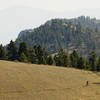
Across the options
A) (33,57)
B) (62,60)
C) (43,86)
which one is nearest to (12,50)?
(33,57)

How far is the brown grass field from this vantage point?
4070 centimetres

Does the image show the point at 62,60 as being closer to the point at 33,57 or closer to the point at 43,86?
the point at 33,57

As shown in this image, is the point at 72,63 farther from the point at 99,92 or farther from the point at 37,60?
the point at 99,92

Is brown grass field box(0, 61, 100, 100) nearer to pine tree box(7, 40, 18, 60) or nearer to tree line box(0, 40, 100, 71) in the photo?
tree line box(0, 40, 100, 71)

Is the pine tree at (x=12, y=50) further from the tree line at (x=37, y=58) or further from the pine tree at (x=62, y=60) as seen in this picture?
the pine tree at (x=62, y=60)

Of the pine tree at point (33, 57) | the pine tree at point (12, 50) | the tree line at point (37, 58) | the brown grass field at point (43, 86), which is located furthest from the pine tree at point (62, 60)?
the brown grass field at point (43, 86)

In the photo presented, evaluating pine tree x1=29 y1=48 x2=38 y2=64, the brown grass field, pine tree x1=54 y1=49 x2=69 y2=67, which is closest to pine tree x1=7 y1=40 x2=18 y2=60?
pine tree x1=29 y1=48 x2=38 y2=64

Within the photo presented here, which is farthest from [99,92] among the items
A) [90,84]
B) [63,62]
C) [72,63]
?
[72,63]

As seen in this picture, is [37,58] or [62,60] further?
[37,58]

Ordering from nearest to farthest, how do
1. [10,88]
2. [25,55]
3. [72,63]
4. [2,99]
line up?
1. [2,99]
2. [10,88]
3. [25,55]
4. [72,63]

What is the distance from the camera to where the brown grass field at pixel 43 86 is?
134ft

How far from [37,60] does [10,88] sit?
54832mm

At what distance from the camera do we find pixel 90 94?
A: 45719 millimetres

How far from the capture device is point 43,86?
47531 mm
